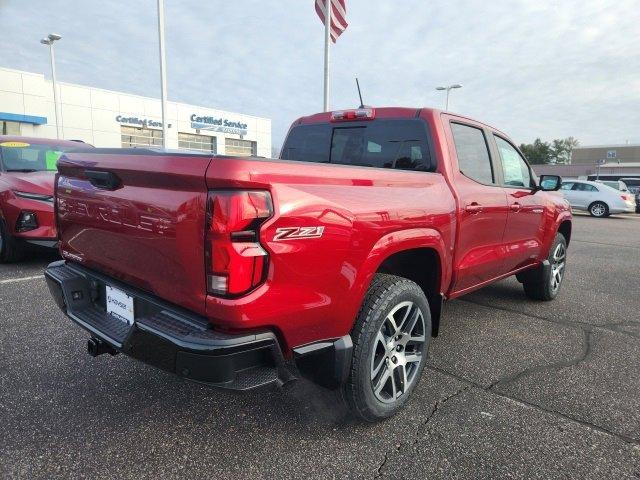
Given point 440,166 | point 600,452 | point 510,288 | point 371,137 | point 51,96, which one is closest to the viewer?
point 600,452

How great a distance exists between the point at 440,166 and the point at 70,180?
7.49 feet

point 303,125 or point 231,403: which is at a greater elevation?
point 303,125

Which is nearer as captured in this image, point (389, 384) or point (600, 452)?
point (600, 452)

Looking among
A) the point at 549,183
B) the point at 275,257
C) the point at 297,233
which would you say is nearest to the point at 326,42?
the point at 549,183

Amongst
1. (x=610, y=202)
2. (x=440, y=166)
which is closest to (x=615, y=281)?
(x=440, y=166)

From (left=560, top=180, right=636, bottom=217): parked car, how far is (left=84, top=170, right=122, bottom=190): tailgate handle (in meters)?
20.3

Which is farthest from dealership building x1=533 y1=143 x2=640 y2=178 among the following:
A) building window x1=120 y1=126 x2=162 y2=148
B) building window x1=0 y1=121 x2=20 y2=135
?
building window x1=0 y1=121 x2=20 y2=135

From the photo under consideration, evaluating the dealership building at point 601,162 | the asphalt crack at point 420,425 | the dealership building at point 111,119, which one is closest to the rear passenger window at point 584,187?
the dealership building at point 111,119

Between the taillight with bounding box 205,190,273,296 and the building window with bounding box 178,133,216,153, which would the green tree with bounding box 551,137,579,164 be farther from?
the taillight with bounding box 205,190,273,296

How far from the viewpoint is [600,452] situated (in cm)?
226

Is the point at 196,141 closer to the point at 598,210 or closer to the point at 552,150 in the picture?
the point at 598,210

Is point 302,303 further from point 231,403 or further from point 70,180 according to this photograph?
point 70,180

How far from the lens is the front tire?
2246mm

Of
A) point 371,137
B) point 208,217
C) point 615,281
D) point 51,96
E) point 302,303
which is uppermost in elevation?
point 51,96
